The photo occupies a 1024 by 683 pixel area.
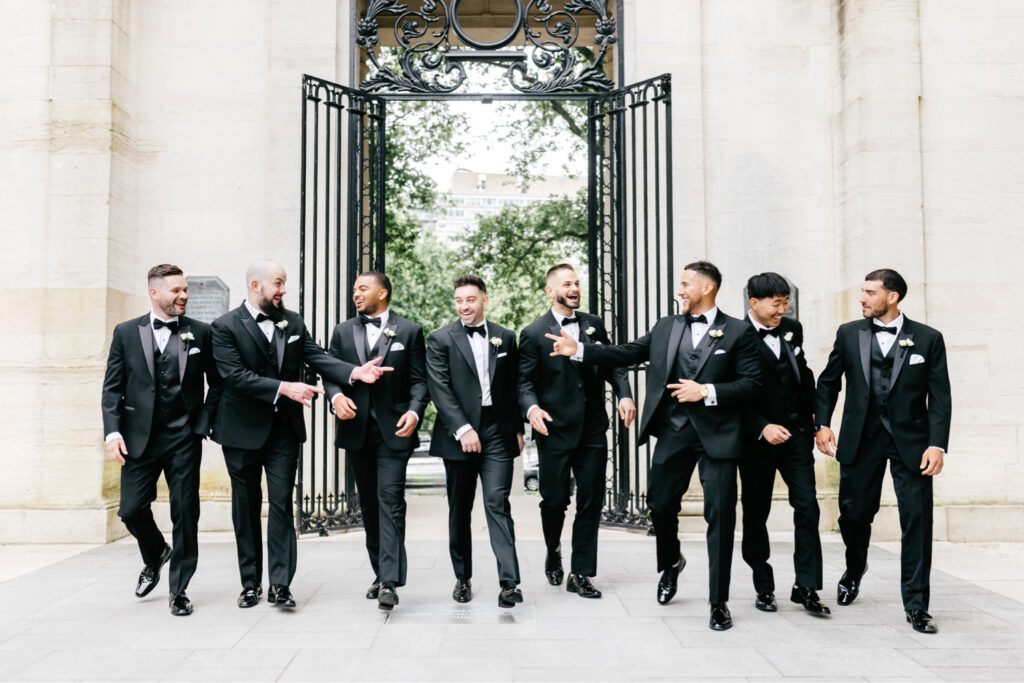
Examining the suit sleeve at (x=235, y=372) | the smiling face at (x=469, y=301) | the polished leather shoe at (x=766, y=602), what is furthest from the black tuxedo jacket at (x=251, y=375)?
the polished leather shoe at (x=766, y=602)

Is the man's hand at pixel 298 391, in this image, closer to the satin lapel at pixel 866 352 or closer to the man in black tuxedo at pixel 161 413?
the man in black tuxedo at pixel 161 413

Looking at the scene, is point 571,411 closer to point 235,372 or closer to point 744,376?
point 744,376

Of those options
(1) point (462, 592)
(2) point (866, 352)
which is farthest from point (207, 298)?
(2) point (866, 352)

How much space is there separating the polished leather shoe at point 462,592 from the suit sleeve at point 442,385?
101cm

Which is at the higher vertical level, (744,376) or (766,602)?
(744,376)

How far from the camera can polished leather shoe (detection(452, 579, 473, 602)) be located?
5234 mm

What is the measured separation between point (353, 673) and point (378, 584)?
147 centimetres

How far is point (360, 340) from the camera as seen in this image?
527 cm

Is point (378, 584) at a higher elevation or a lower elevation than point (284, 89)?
lower

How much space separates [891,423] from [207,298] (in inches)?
243

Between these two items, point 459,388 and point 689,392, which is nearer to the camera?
point 689,392

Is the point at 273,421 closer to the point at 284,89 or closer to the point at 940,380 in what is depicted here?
the point at 940,380

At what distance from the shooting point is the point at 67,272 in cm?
761

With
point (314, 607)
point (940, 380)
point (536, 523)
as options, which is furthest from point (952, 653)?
point (536, 523)
